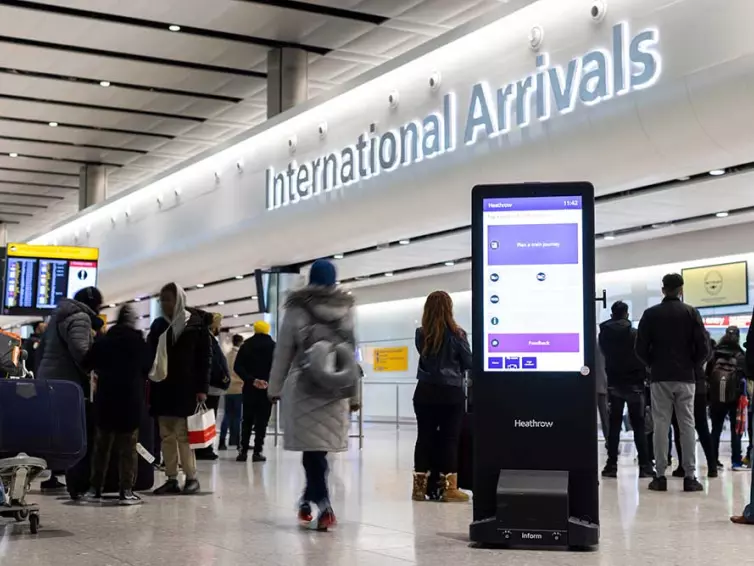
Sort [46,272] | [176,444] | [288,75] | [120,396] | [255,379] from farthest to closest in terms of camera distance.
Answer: [288,75], [46,272], [255,379], [176,444], [120,396]

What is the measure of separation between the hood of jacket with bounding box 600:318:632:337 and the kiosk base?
195 inches

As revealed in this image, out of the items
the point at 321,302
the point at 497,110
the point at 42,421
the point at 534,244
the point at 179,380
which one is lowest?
the point at 42,421

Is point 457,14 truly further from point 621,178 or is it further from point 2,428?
point 2,428

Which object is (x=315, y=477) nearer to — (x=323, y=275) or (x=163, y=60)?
(x=323, y=275)

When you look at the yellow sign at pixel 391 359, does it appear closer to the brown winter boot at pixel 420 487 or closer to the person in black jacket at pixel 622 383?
the person in black jacket at pixel 622 383

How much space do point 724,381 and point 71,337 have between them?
6.67m

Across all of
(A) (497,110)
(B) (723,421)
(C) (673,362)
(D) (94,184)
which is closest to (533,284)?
(C) (673,362)

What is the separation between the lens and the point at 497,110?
34.9 feet

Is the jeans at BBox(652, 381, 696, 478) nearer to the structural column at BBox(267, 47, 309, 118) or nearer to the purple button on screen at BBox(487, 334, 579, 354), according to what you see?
the purple button on screen at BBox(487, 334, 579, 354)

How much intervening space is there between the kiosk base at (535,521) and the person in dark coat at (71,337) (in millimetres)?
3749

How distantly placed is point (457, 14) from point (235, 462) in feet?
20.7

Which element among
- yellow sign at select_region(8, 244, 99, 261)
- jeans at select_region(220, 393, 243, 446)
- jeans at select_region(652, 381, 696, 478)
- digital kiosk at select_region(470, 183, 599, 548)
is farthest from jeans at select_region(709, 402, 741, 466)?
yellow sign at select_region(8, 244, 99, 261)

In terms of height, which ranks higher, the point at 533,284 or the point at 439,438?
the point at 533,284

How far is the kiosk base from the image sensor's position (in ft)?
16.6
